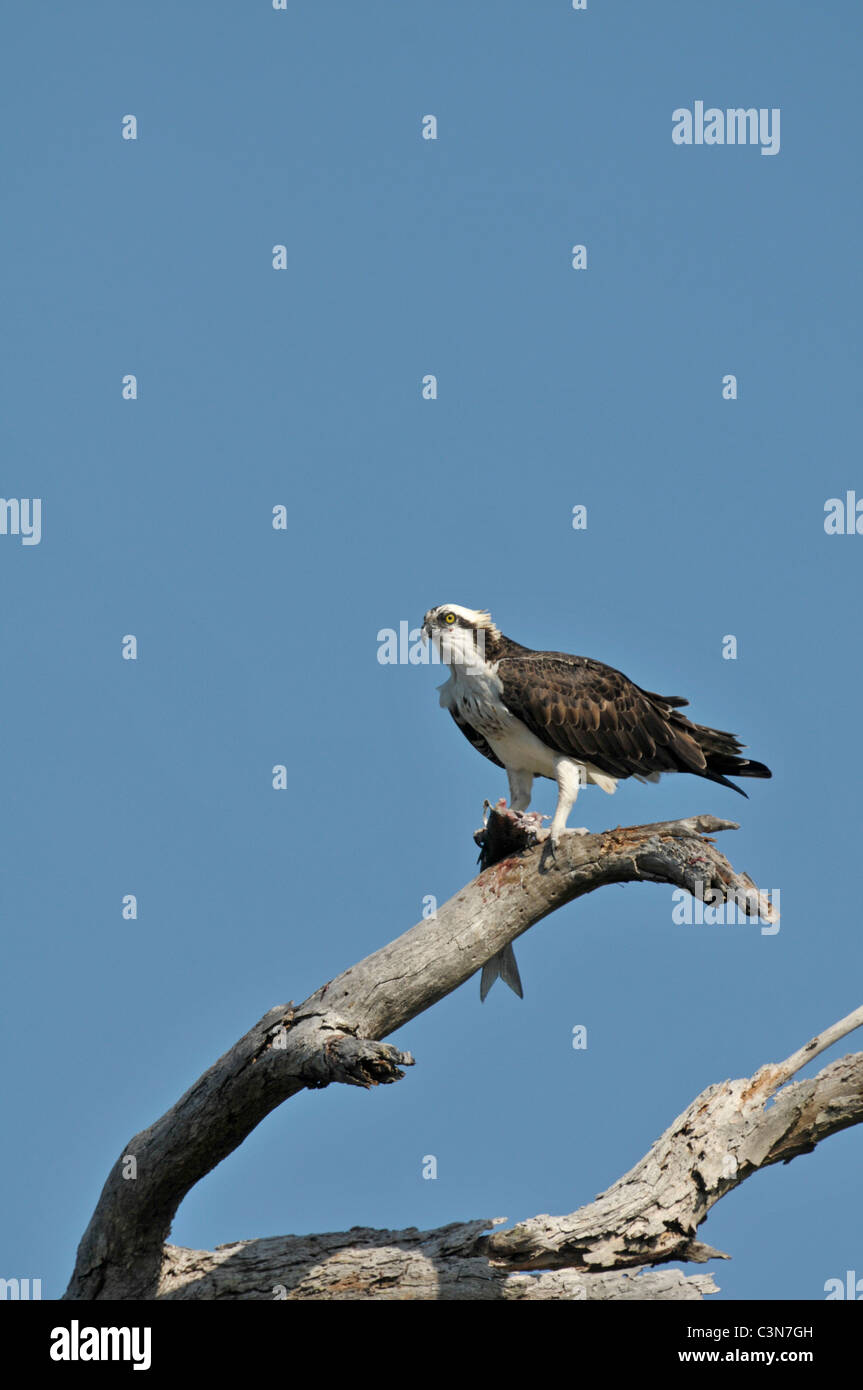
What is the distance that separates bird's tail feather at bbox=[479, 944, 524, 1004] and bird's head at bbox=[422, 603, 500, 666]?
9.16 ft

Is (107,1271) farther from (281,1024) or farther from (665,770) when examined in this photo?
(665,770)

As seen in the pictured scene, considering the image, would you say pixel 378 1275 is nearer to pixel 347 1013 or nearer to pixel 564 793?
pixel 347 1013

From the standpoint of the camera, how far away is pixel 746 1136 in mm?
11188

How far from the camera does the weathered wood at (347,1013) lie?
10703 mm

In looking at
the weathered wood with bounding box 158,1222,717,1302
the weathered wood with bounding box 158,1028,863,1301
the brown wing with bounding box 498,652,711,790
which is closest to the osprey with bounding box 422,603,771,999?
the brown wing with bounding box 498,652,711,790

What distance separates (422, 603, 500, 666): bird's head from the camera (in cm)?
1403

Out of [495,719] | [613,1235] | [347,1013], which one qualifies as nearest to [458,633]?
[495,719]

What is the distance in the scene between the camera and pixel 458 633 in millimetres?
14094

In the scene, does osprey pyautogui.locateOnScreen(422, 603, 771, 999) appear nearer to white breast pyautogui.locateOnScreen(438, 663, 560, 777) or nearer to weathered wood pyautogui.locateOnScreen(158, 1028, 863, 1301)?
white breast pyautogui.locateOnScreen(438, 663, 560, 777)

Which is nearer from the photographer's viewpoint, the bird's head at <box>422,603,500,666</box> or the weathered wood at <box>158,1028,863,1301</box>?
the weathered wood at <box>158,1028,863,1301</box>

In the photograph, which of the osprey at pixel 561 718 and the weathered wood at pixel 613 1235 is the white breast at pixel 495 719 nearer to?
the osprey at pixel 561 718

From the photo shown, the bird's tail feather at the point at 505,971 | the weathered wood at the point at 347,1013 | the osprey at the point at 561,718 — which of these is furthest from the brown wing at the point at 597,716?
the bird's tail feather at the point at 505,971
